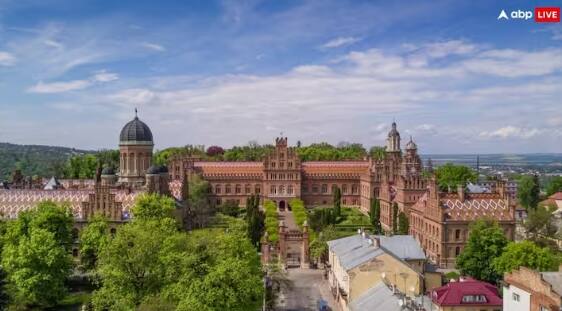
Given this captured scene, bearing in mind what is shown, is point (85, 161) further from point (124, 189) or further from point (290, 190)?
point (124, 189)

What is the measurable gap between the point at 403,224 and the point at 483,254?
2629 centimetres

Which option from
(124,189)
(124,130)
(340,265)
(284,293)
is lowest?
(284,293)

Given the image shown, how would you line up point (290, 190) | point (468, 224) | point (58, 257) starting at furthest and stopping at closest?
point (290, 190), point (468, 224), point (58, 257)

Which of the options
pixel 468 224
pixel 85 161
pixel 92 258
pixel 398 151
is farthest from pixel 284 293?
pixel 85 161

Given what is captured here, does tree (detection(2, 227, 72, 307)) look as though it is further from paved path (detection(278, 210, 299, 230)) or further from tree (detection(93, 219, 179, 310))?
paved path (detection(278, 210, 299, 230))

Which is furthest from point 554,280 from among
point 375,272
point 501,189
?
point 501,189

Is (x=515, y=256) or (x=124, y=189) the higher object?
(x=124, y=189)

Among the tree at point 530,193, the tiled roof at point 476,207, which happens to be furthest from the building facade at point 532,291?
the tree at point 530,193

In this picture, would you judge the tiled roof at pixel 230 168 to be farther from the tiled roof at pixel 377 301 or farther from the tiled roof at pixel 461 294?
the tiled roof at pixel 461 294

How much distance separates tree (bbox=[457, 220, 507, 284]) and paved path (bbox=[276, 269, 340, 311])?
52.4ft

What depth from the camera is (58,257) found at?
5512cm

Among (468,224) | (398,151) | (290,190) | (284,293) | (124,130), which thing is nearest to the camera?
(284,293)

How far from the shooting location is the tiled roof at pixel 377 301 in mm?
38719

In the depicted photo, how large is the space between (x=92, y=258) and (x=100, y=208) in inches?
531
